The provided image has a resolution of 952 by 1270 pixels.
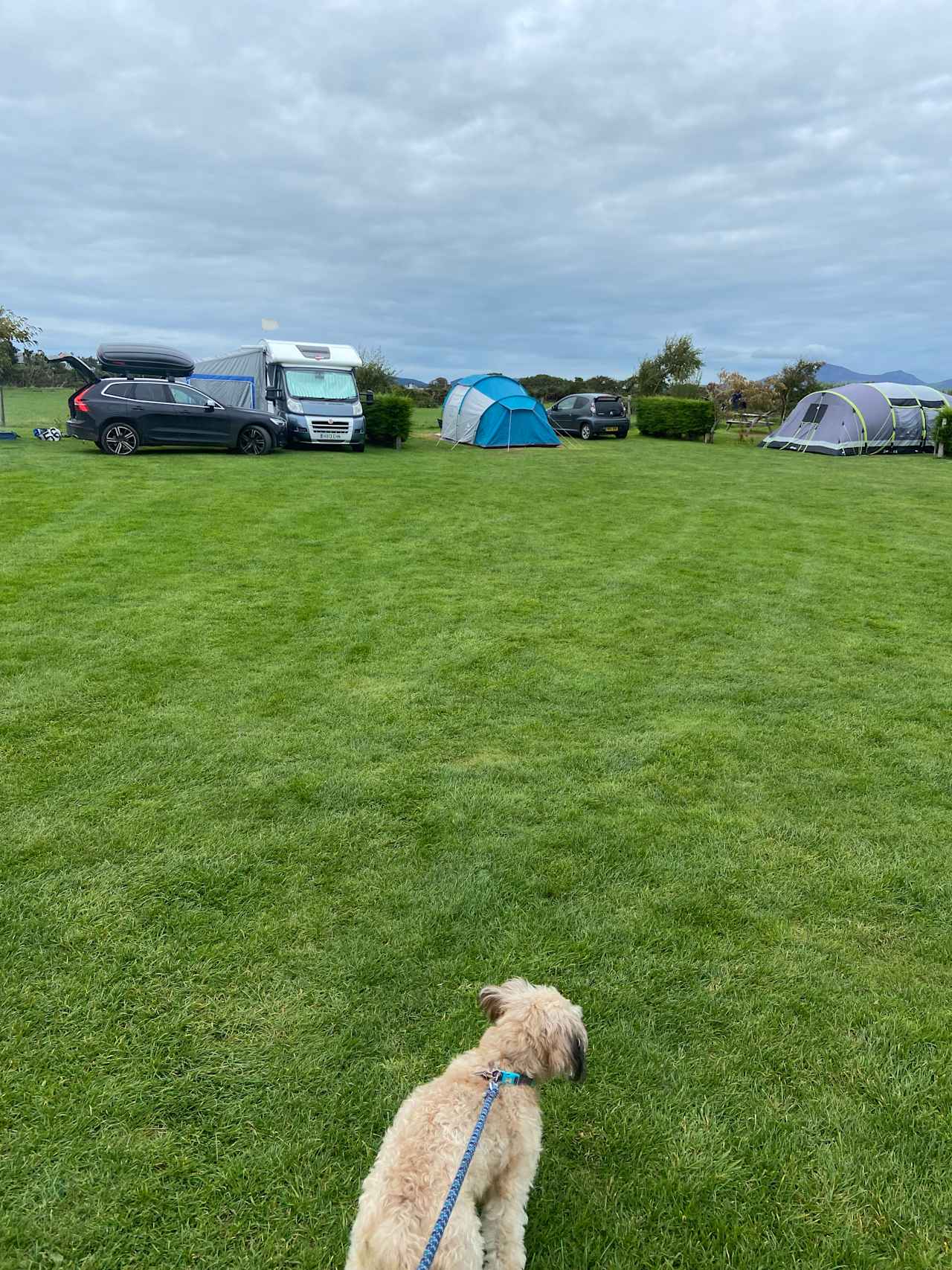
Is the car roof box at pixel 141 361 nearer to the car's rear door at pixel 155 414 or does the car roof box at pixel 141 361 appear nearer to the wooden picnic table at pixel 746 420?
the car's rear door at pixel 155 414

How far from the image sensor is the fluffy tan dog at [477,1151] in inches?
66.5

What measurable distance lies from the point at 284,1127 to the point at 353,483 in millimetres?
12994

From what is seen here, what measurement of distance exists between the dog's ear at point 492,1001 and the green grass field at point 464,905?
517mm

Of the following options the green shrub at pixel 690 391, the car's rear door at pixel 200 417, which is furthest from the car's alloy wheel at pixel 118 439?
the green shrub at pixel 690 391

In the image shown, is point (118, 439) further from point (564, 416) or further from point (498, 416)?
point (564, 416)

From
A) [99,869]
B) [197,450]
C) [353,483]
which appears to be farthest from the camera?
[197,450]

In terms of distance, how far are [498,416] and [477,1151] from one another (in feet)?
71.0

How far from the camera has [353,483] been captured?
1438 centimetres

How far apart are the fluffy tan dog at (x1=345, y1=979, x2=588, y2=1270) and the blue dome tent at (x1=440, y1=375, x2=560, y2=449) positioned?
21.1 metres

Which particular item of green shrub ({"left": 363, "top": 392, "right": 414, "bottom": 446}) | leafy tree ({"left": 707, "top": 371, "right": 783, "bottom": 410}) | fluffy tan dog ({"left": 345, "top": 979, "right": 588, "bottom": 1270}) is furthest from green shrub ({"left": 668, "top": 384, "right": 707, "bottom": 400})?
fluffy tan dog ({"left": 345, "top": 979, "right": 588, "bottom": 1270})

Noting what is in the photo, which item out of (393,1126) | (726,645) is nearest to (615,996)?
(393,1126)

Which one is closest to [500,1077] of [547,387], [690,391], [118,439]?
[118,439]

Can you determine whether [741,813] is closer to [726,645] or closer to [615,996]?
[615,996]

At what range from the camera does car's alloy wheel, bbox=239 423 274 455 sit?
58.1 feet
